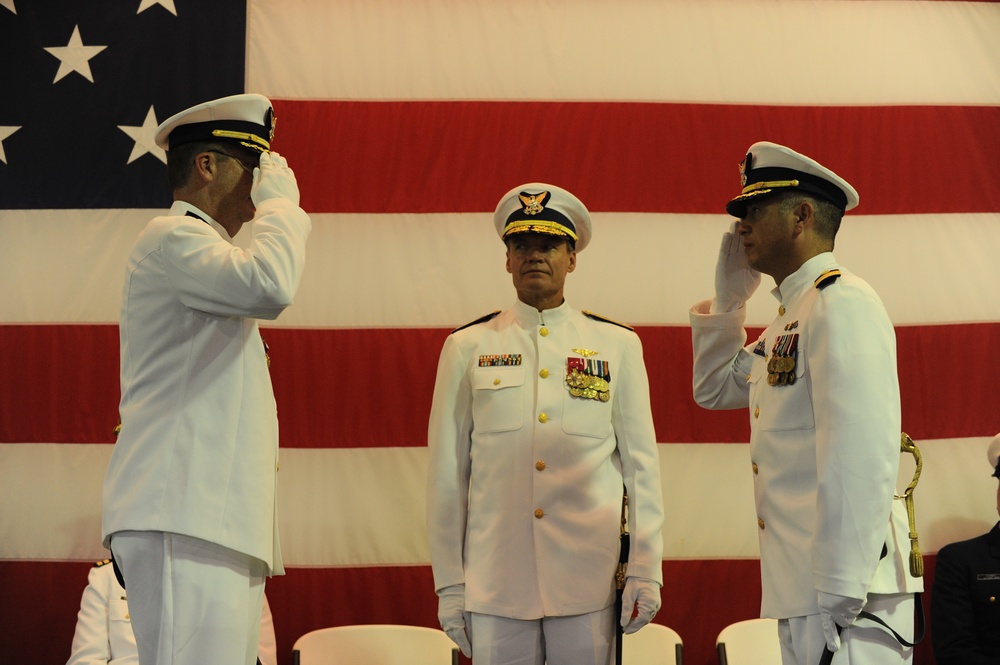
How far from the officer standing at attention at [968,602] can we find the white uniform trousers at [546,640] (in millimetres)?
1322

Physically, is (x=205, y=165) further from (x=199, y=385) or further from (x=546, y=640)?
(x=546, y=640)

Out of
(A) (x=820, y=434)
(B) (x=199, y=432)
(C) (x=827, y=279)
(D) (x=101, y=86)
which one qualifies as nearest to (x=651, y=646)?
(A) (x=820, y=434)

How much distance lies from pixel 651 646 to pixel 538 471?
0.90m

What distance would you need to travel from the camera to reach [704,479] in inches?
130

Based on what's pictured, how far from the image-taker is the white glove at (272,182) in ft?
6.31

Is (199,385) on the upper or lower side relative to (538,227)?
lower

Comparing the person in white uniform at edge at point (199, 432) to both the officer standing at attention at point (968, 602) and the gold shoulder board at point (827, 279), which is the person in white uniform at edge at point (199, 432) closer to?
the gold shoulder board at point (827, 279)

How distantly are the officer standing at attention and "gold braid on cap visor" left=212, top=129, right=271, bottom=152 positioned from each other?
2.57 metres

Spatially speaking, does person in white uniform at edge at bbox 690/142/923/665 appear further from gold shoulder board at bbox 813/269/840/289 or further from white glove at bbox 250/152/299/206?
white glove at bbox 250/152/299/206

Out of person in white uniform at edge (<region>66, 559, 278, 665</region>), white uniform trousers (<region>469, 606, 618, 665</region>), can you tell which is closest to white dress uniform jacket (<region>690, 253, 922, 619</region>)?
white uniform trousers (<region>469, 606, 618, 665</region>)

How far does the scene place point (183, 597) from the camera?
1700 millimetres

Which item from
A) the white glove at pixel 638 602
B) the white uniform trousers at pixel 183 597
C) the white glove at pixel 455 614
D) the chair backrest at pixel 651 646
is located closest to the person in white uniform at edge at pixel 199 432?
the white uniform trousers at pixel 183 597

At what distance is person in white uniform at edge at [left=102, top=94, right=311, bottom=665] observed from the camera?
1.72 m

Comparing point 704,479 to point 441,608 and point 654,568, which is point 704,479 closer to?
point 654,568
